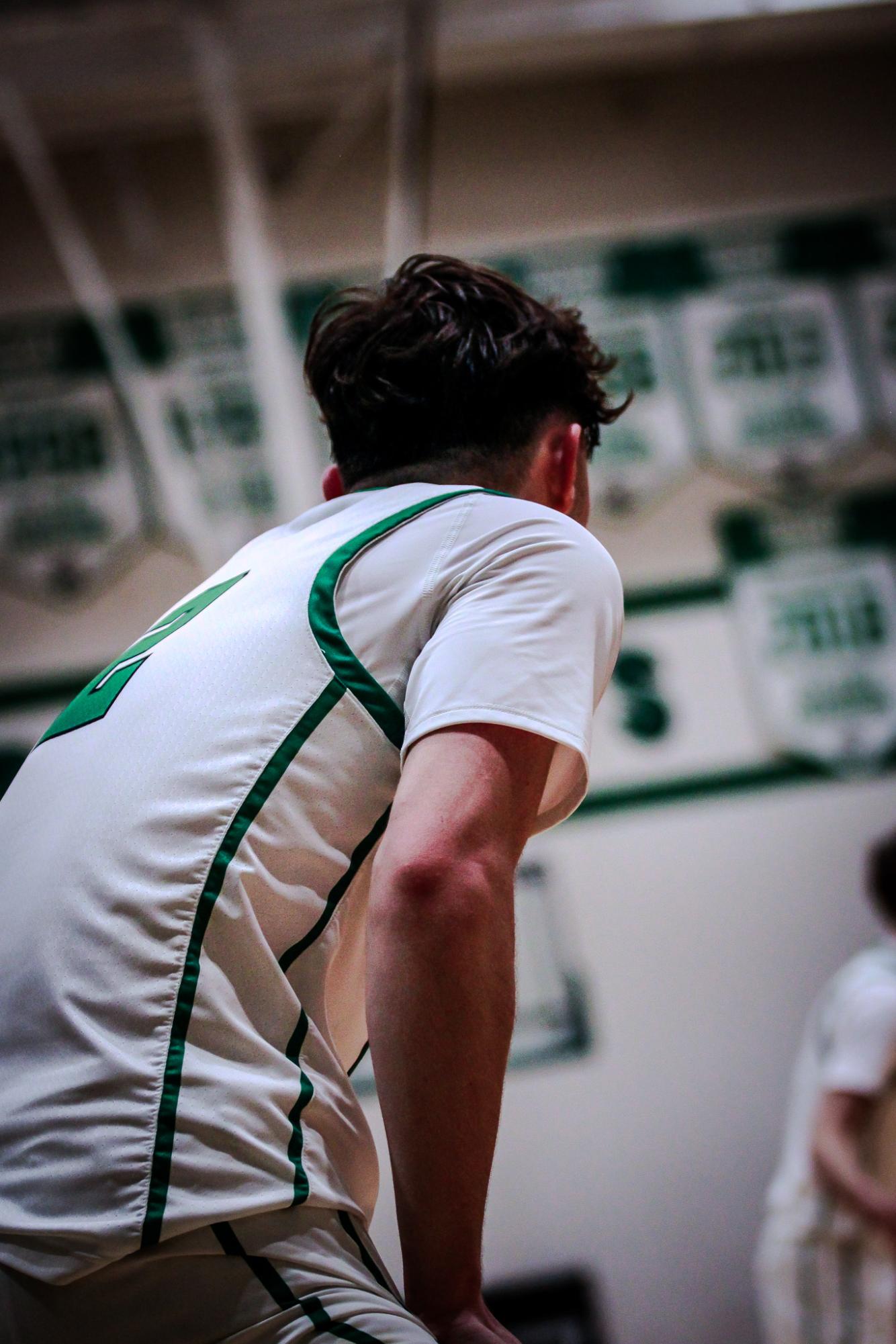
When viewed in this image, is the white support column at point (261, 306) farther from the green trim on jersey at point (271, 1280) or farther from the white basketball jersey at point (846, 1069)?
the green trim on jersey at point (271, 1280)

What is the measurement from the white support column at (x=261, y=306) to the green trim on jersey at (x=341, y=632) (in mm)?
2225

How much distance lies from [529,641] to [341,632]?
11cm

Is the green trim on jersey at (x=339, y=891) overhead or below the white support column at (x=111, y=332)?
below

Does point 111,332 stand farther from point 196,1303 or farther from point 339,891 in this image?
point 196,1303

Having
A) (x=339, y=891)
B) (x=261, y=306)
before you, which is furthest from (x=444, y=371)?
(x=261, y=306)

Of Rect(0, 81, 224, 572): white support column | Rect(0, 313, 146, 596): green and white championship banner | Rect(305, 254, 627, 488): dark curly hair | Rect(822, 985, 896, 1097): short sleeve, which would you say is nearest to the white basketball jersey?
Rect(822, 985, 896, 1097): short sleeve

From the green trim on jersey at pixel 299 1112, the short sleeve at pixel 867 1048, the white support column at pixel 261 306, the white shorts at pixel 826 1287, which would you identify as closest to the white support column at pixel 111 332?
the white support column at pixel 261 306

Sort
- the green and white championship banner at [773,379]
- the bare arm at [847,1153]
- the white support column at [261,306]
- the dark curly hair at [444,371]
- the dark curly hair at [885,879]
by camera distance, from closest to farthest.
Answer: the dark curly hair at [444,371] < the bare arm at [847,1153] < the dark curly hair at [885,879] < the white support column at [261,306] < the green and white championship banner at [773,379]

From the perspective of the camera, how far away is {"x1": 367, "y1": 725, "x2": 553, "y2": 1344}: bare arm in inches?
24.4

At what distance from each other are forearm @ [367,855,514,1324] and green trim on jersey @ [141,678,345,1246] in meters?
0.09

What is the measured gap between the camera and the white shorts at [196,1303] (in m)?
0.60

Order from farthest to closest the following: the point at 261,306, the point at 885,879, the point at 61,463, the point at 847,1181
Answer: the point at 61,463 < the point at 261,306 < the point at 885,879 < the point at 847,1181

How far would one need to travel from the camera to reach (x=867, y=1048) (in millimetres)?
2098

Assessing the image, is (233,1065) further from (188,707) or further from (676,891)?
(676,891)
